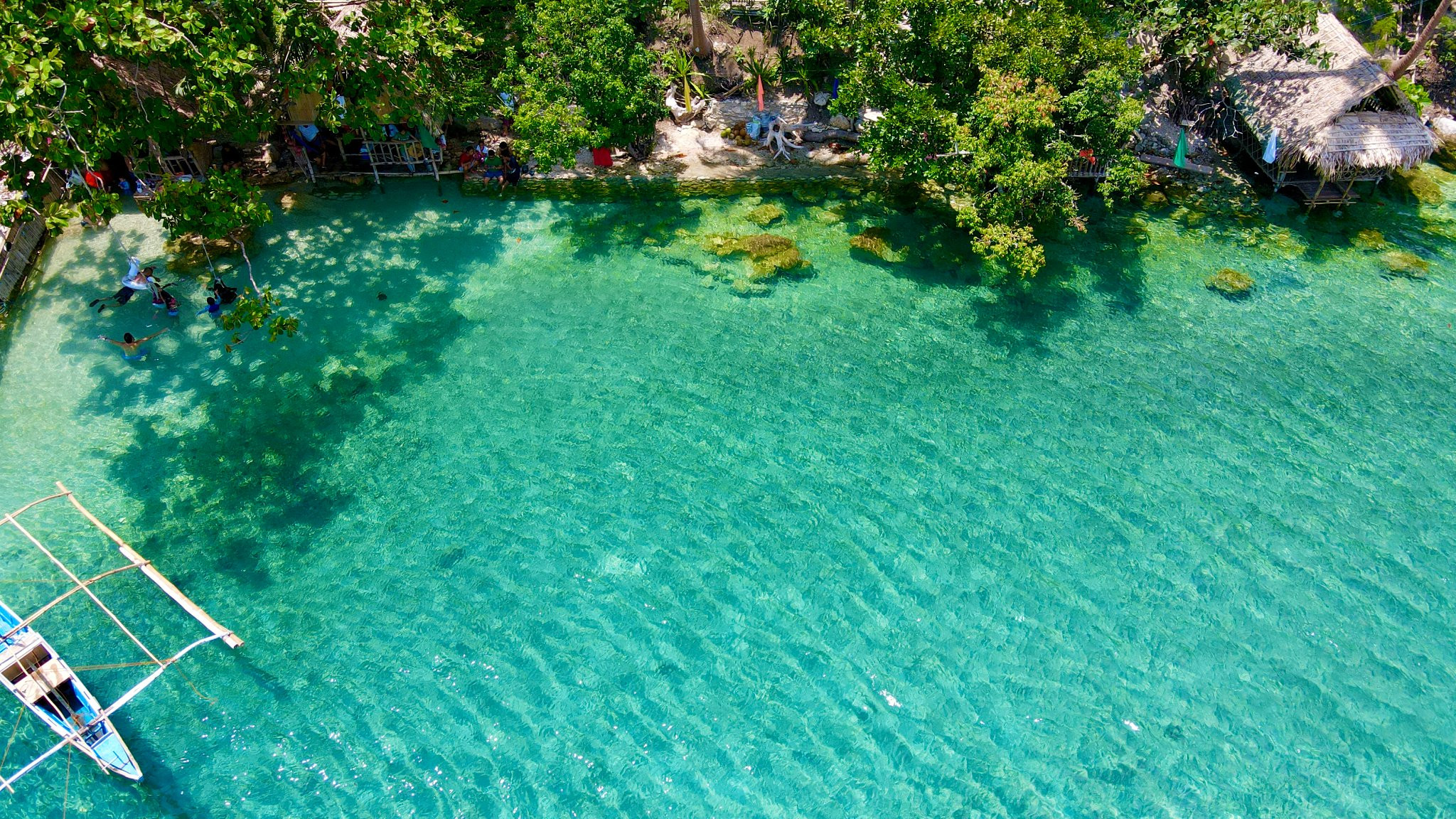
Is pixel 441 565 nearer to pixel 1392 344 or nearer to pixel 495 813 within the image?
pixel 495 813

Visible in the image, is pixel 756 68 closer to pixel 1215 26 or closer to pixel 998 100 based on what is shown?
pixel 998 100

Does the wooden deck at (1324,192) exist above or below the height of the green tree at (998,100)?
below

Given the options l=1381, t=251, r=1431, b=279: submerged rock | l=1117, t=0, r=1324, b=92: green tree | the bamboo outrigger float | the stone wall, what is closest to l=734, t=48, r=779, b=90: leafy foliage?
l=1117, t=0, r=1324, b=92: green tree

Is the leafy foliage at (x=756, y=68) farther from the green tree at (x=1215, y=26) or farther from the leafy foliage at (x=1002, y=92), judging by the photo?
the green tree at (x=1215, y=26)

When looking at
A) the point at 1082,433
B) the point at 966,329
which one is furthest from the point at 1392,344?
the point at 966,329

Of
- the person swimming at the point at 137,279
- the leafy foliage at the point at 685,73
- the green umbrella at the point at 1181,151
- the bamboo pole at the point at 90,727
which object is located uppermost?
the leafy foliage at the point at 685,73

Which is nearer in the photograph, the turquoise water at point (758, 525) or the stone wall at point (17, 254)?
the turquoise water at point (758, 525)

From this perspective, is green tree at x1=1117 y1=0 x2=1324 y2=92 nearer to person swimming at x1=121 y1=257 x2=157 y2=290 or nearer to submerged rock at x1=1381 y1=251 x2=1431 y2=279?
submerged rock at x1=1381 y1=251 x2=1431 y2=279

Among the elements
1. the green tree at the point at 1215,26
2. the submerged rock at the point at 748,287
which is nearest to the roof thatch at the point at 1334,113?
the green tree at the point at 1215,26
